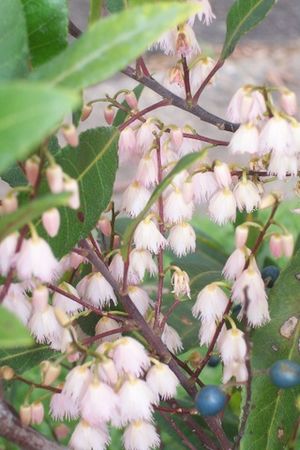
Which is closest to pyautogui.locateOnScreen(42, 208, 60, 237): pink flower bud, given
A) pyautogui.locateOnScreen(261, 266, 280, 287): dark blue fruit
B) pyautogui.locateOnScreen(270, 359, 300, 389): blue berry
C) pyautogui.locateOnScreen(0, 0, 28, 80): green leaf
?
pyautogui.locateOnScreen(0, 0, 28, 80): green leaf

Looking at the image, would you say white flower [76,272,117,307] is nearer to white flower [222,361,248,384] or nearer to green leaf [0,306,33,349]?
white flower [222,361,248,384]

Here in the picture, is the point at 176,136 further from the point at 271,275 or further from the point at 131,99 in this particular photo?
the point at 271,275

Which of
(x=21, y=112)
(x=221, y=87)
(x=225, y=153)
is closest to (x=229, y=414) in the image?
(x=21, y=112)

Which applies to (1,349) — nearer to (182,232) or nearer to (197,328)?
(182,232)

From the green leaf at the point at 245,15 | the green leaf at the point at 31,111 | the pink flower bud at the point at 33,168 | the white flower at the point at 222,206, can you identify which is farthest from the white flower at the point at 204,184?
the green leaf at the point at 31,111

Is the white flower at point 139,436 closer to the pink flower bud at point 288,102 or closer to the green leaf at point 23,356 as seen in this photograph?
the green leaf at point 23,356

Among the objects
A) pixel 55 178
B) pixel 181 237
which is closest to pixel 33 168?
pixel 55 178

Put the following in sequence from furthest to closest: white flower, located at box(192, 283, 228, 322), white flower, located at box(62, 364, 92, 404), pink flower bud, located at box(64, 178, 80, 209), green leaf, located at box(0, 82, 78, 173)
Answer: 1. white flower, located at box(192, 283, 228, 322)
2. white flower, located at box(62, 364, 92, 404)
3. pink flower bud, located at box(64, 178, 80, 209)
4. green leaf, located at box(0, 82, 78, 173)
